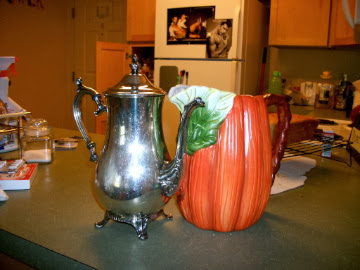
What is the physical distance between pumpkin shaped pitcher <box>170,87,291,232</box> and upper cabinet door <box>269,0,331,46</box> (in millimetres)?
2043

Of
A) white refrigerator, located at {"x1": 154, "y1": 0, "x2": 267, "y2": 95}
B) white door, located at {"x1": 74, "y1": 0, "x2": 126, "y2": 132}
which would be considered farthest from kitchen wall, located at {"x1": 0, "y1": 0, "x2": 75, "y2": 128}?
white refrigerator, located at {"x1": 154, "y1": 0, "x2": 267, "y2": 95}

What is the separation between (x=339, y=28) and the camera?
7.16 feet

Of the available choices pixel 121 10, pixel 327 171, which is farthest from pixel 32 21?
pixel 327 171

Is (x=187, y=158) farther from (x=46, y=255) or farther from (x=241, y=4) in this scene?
(x=241, y=4)

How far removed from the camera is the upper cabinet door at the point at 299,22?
2.27 m

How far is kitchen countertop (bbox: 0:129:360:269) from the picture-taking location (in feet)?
1.51

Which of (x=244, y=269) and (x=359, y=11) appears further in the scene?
(x=359, y=11)

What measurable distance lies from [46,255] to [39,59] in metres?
3.55

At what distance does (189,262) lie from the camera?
1.49ft

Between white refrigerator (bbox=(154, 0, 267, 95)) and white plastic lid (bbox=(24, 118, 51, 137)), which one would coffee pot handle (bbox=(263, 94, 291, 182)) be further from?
white refrigerator (bbox=(154, 0, 267, 95))

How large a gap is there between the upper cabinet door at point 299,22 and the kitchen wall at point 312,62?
12.6 inches

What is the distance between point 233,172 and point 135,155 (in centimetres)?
15

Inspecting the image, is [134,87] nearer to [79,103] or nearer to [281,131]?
[79,103]

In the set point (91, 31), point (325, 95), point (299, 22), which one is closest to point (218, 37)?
point (299, 22)
